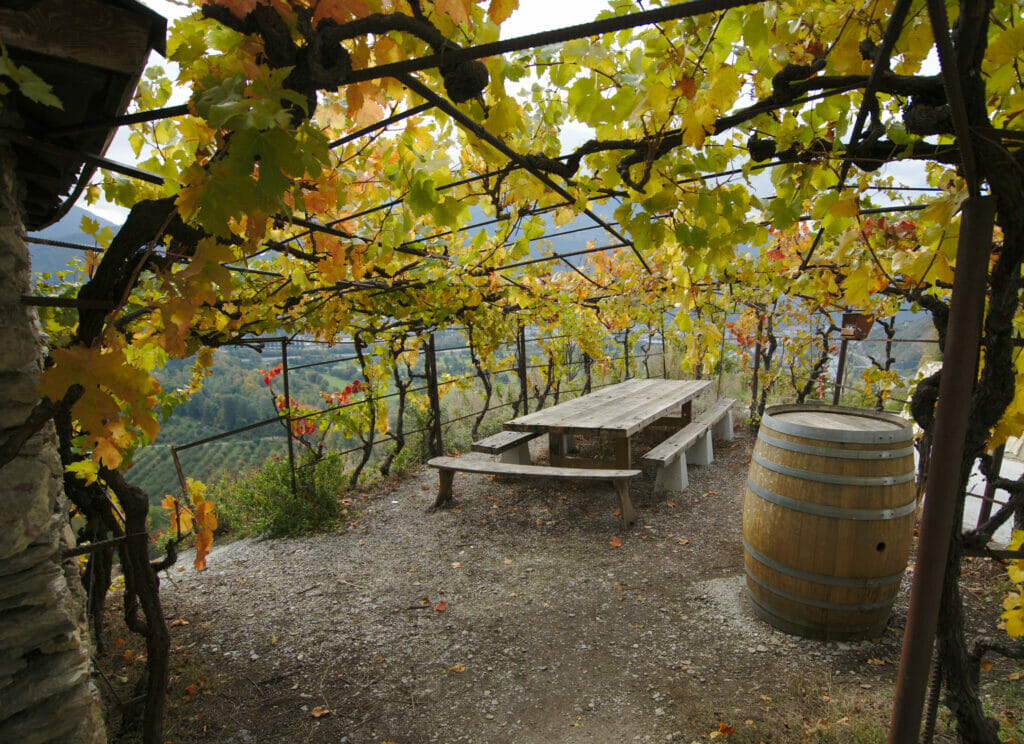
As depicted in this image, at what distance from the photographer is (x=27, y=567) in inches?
55.4

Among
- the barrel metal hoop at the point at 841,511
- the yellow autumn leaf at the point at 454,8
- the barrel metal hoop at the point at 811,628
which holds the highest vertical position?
the yellow autumn leaf at the point at 454,8

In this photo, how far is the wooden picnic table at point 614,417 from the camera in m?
4.71

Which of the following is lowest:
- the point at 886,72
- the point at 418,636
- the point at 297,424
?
the point at 418,636

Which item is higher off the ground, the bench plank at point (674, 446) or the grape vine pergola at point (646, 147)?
the grape vine pergola at point (646, 147)

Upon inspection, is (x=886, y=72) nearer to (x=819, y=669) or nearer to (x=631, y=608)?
(x=819, y=669)

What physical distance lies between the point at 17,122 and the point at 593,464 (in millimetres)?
4917

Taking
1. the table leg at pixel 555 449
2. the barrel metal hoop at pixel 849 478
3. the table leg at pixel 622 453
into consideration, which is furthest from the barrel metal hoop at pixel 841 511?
the table leg at pixel 555 449

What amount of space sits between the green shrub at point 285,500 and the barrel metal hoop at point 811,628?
348 cm

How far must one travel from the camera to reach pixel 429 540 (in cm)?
430

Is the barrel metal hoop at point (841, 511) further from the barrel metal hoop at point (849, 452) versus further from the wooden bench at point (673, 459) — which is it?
the wooden bench at point (673, 459)

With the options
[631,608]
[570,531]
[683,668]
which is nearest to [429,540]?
[570,531]

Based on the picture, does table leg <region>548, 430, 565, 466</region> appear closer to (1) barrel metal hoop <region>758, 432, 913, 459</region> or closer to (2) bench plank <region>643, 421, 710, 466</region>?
(2) bench plank <region>643, 421, 710, 466</region>

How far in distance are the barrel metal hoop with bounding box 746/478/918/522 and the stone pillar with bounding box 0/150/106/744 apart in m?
2.80

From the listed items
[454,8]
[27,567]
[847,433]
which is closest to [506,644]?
[847,433]
